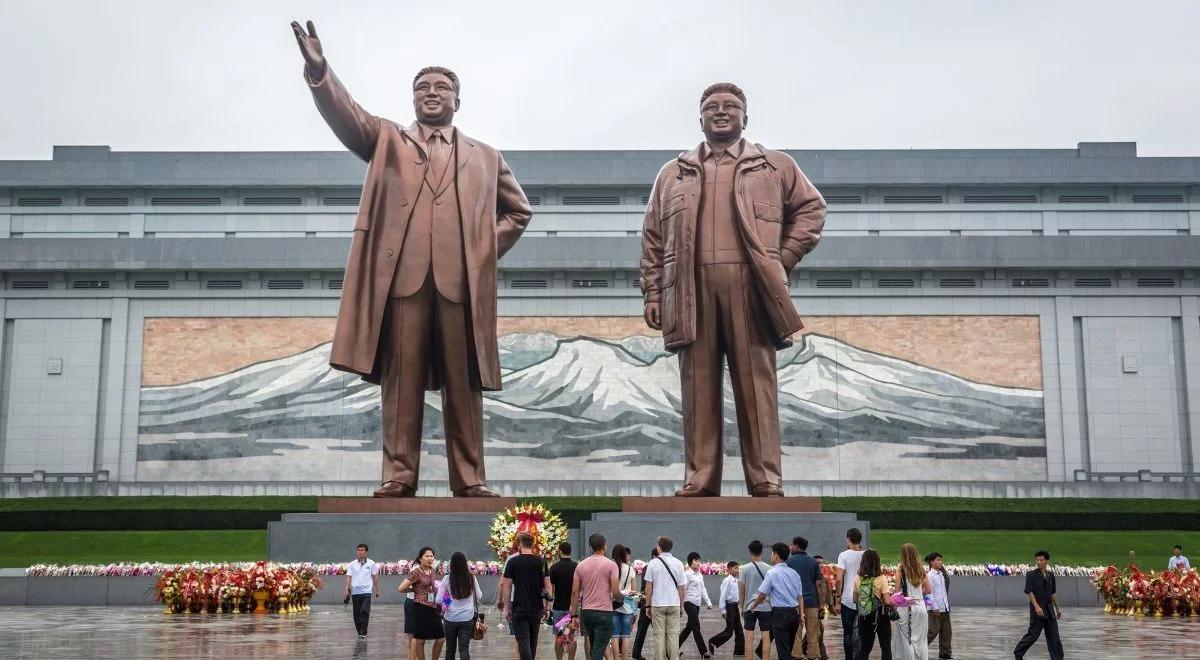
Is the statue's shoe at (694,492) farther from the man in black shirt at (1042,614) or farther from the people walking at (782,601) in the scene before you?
the people walking at (782,601)

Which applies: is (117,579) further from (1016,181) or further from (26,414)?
(1016,181)

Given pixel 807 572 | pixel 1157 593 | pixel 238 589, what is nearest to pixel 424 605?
pixel 807 572

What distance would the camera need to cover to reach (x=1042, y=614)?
30.0 ft

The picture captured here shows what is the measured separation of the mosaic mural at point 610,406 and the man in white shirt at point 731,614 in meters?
19.4

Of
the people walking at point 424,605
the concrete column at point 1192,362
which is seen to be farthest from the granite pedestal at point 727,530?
the concrete column at point 1192,362

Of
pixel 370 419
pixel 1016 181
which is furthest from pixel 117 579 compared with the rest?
pixel 1016 181

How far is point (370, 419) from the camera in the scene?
29984mm

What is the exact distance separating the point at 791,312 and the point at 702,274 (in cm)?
100

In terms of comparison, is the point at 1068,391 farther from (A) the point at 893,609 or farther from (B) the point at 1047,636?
(A) the point at 893,609

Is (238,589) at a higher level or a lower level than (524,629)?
lower

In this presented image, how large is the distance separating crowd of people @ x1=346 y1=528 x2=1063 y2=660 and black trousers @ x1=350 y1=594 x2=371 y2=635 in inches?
68.9

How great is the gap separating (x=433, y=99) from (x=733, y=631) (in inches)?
248

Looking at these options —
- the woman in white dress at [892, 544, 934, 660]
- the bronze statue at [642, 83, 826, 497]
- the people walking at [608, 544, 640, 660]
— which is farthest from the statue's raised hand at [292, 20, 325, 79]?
the woman in white dress at [892, 544, 934, 660]

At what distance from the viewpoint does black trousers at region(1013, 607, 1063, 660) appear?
8789 millimetres
